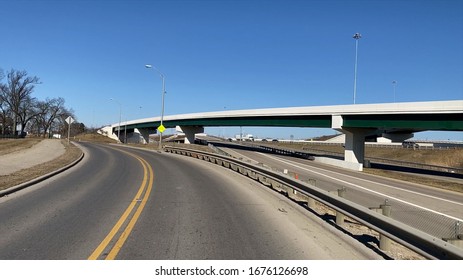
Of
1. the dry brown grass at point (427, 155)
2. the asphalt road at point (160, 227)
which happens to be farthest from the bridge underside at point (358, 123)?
the asphalt road at point (160, 227)

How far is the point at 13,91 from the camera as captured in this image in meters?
98.8

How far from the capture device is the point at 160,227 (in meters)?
7.77

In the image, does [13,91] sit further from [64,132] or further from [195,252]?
[195,252]

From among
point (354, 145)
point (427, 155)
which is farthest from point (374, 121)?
point (427, 155)

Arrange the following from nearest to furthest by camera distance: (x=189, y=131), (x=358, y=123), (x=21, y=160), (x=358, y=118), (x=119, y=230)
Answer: (x=119, y=230)
(x=21, y=160)
(x=358, y=123)
(x=358, y=118)
(x=189, y=131)

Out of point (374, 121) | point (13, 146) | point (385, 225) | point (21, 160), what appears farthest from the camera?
point (13, 146)

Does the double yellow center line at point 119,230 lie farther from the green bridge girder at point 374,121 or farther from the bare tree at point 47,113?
the bare tree at point 47,113

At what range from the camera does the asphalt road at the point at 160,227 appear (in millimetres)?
6066

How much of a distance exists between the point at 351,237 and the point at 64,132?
17451cm

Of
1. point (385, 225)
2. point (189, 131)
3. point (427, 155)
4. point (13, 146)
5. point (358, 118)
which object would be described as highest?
point (358, 118)

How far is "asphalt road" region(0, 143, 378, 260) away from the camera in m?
6.07

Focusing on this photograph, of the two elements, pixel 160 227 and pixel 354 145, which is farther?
pixel 354 145

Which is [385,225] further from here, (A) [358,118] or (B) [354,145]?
(B) [354,145]
